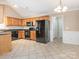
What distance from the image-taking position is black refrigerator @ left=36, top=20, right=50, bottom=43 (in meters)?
6.87

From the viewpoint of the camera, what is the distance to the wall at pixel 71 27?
250 inches

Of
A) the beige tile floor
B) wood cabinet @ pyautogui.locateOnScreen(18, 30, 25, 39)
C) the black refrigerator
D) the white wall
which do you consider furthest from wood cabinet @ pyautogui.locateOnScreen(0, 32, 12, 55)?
wood cabinet @ pyautogui.locateOnScreen(18, 30, 25, 39)

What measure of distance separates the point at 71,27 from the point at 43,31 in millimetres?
2001

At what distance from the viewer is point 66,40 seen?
6766mm

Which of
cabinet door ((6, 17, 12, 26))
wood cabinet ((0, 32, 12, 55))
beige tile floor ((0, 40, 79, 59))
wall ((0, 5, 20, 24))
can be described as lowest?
beige tile floor ((0, 40, 79, 59))

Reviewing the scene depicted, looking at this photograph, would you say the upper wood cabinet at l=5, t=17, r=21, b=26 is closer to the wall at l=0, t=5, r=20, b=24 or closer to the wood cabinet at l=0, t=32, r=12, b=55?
the wall at l=0, t=5, r=20, b=24

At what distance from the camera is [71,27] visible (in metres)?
6.59

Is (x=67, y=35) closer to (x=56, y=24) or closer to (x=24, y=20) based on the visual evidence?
(x=56, y=24)

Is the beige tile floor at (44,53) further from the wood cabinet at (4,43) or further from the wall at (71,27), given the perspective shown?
the wall at (71,27)

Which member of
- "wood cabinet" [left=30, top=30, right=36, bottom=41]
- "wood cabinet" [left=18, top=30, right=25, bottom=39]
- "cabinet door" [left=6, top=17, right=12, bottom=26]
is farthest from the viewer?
"wood cabinet" [left=18, top=30, right=25, bottom=39]

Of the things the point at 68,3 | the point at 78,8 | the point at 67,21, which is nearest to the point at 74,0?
the point at 68,3

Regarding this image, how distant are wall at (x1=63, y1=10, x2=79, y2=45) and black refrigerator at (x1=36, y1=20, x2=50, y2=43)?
1252 millimetres

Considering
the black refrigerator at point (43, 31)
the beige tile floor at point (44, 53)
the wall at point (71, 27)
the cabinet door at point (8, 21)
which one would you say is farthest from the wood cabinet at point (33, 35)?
the beige tile floor at point (44, 53)

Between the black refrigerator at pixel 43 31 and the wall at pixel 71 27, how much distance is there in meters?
1.25
